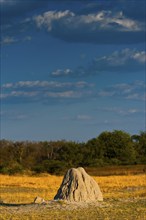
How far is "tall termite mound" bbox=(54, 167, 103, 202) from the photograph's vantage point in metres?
28.6

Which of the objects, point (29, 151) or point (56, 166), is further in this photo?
point (29, 151)

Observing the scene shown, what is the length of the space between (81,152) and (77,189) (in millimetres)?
68934

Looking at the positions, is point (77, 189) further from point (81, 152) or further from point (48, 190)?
point (81, 152)

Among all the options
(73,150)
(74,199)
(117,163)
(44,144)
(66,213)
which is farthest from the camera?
(44,144)

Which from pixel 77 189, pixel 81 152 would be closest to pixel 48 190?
pixel 77 189

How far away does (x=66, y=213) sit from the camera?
24.0 m

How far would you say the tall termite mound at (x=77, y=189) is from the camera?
28.6 metres

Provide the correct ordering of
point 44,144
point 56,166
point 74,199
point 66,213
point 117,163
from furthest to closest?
point 44,144 → point 117,163 → point 56,166 → point 74,199 → point 66,213

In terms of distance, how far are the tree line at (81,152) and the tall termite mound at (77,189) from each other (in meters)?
52.0

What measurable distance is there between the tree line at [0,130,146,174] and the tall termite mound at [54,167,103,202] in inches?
2047

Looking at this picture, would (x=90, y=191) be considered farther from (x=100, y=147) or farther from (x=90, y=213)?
(x=100, y=147)

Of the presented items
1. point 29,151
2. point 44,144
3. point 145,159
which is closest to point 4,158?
point 29,151

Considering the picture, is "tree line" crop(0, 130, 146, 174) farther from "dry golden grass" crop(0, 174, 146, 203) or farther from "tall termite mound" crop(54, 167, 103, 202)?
"tall termite mound" crop(54, 167, 103, 202)

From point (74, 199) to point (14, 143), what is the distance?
284 ft
